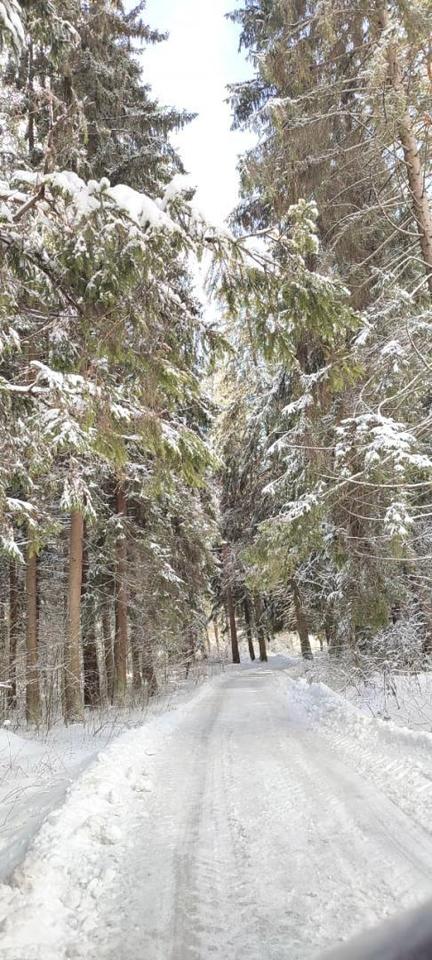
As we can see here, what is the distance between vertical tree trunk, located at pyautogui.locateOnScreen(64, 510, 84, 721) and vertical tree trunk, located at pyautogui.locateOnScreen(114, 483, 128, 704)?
1605 mm

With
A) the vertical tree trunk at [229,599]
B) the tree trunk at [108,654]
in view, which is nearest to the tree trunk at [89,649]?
the tree trunk at [108,654]

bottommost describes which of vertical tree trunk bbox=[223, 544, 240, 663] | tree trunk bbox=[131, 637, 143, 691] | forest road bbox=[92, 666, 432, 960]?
forest road bbox=[92, 666, 432, 960]

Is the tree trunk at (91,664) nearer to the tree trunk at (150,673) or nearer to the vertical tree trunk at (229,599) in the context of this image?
the tree trunk at (150,673)

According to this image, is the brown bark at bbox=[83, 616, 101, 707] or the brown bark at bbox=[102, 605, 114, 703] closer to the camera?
the brown bark at bbox=[83, 616, 101, 707]

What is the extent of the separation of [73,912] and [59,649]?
30.0 feet

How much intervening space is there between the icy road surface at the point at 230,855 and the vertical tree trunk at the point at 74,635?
12.7 ft

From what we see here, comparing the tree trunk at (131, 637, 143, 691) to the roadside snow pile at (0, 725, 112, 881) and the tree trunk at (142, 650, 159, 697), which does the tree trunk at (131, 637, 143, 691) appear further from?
the roadside snow pile at (0, 725, 112, 881)

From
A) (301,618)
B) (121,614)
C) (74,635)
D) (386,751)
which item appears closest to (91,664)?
(121,614)

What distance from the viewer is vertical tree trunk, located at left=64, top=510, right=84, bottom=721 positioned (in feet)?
32.1

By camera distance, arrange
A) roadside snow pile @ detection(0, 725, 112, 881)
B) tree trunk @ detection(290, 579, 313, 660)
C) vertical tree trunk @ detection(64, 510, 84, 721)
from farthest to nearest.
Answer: tree trunk @ detection(290, 579, 313, 660) → vertical tree trunk @ detection(64, 510, 84, 721) → roadside snow pile @ detection(0, 725, 112, 881)

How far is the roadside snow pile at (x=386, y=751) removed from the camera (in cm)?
421

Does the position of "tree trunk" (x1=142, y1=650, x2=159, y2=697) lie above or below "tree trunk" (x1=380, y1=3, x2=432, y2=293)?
below

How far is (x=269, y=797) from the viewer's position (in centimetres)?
464

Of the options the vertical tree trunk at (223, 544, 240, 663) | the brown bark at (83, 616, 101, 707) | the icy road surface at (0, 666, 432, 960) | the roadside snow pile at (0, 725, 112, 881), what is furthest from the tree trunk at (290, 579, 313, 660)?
the icy road surface at (0, 666, 432, 960)
